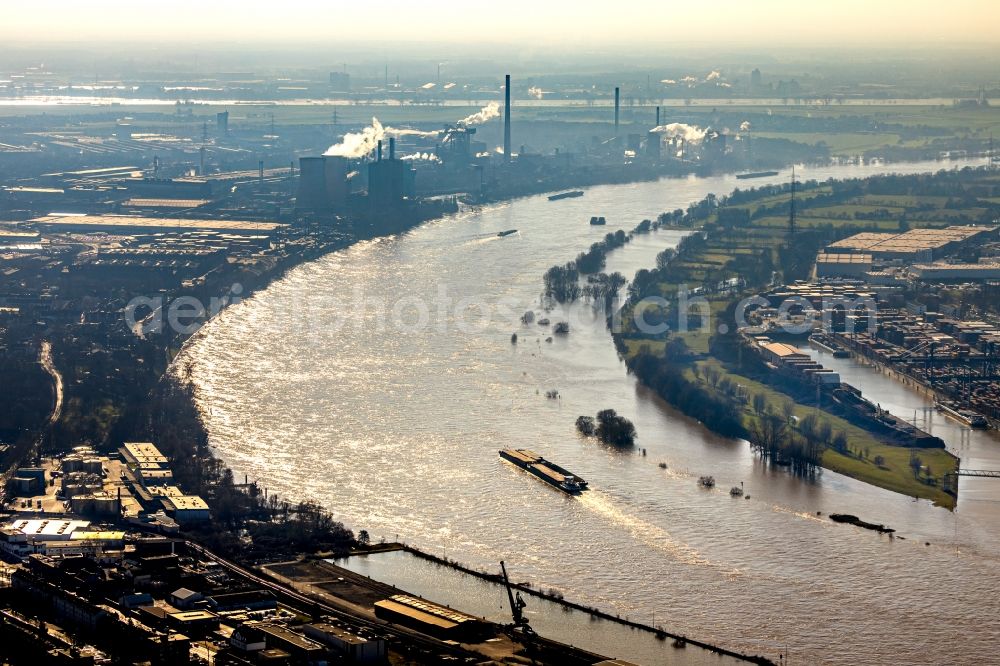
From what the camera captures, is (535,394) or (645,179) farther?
(645,179)

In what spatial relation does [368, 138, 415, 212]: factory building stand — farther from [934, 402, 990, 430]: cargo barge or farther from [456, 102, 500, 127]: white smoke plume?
[934, 402, 990, 430]: cargo barge

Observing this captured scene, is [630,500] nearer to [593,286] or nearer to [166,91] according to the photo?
[593,286]

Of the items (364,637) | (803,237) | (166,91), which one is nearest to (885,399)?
(364,637)

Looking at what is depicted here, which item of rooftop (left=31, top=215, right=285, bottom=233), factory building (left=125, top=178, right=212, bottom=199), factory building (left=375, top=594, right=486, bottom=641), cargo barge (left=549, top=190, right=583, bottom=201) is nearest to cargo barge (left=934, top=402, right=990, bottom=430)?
factory building (left=375, top=594, right=486, bottom=641)

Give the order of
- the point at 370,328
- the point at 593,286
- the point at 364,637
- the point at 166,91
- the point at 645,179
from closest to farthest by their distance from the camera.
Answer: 1. the point at 364,637
2. the point at 370,328
3. the point at 593,286
4. the point at 645,179
5. the point at 166,91

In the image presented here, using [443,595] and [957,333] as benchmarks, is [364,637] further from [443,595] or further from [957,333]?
[957,333]

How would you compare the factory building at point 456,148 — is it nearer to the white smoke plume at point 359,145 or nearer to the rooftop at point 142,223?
the white smoke plume at point 359,145

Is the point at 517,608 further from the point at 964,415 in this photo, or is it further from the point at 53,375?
the point at 53,375

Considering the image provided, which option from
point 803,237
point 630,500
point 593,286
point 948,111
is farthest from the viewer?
point 948,111
